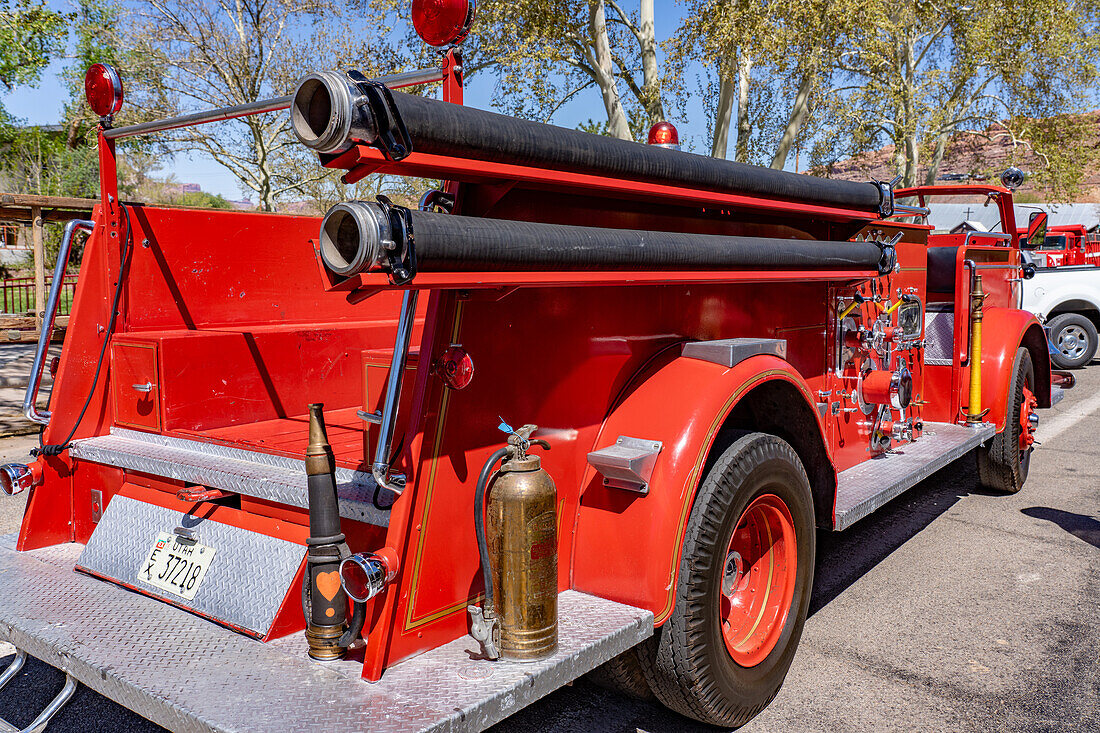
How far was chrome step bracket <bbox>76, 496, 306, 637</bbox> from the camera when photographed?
2.20 m

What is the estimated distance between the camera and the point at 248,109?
9.12 ft

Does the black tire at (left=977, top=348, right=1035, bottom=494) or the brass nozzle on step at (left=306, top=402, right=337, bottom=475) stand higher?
the brass nozzle on step at (left=306, top=402, right=337, bottom=475)

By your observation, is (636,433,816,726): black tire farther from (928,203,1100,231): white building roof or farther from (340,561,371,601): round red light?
(928,203,1100,231): white building roof

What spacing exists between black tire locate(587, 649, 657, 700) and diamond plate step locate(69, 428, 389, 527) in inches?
35.0

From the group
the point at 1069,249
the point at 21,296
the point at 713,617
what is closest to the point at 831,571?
the point at 713,617

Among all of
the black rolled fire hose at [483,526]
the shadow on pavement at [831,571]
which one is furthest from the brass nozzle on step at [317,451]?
the shadow on pavement at [831,571]

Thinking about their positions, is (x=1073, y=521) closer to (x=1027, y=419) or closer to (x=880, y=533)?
(x=1027, y=419)

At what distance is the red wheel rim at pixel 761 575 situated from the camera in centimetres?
277

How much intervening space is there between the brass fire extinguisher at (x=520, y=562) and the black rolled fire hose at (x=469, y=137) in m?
0.70

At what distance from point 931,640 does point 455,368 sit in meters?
2.68

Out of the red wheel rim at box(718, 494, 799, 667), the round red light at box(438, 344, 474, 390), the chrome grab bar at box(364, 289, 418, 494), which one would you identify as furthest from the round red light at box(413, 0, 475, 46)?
the red wheel rim at box(718, 494, 799, 667)

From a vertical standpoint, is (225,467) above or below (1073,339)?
above

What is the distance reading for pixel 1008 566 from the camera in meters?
4.29

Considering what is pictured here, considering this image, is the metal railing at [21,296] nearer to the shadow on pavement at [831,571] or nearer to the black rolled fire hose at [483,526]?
the shadow on pavement at [831,571]
